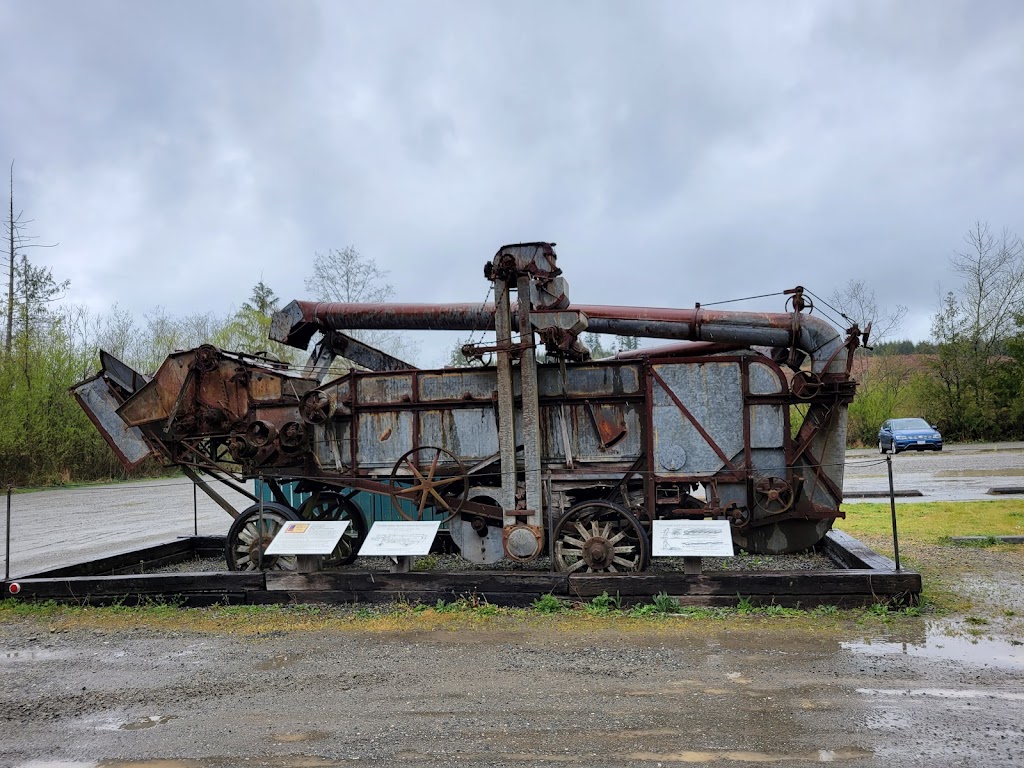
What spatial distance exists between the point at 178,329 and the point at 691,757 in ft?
147

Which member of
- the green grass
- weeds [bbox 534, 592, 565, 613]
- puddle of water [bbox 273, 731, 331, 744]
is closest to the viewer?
puddle of water [bbox 273, 731, 331, 744]

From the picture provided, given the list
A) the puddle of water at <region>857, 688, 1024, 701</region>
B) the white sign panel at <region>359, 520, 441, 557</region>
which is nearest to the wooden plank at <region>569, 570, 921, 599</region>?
the white sign panel at <region>359, 520, 441, 557</region>

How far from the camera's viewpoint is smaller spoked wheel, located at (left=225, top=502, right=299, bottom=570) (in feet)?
30.2

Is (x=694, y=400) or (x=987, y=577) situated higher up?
(x=694, y=400)

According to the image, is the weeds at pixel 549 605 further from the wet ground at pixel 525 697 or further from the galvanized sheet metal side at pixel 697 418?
the galvanized sheet metal side at pixel 697 418

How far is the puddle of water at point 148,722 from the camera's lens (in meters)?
5.05

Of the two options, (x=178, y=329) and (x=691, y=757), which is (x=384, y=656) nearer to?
(x=691, y=757)

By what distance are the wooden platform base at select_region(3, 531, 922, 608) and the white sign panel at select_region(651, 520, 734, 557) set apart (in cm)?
36

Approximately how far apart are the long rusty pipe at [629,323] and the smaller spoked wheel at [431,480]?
1.69 m

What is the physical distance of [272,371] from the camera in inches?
369

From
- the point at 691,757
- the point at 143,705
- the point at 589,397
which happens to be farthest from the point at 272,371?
the point at 691,757

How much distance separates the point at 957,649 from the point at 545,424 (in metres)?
4.64

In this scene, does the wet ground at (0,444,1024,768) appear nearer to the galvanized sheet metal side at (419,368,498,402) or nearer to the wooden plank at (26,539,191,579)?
the wooden plank at (26,539,191,579)

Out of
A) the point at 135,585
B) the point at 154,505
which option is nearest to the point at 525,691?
the point at 135,585
